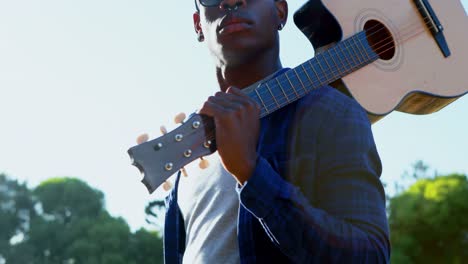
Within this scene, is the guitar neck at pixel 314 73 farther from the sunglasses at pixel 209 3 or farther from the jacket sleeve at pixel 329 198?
the sunglasses at pixel 209 3

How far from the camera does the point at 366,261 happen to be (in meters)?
2.15

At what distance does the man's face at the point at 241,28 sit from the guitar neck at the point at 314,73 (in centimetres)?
17

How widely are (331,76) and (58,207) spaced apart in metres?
29.5

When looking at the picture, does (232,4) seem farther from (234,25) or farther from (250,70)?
(250,70)

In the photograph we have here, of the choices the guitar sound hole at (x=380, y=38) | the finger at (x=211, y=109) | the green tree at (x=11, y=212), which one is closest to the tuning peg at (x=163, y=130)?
the finger at (x=211, y=109)

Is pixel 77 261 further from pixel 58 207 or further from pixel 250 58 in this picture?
pixel 250 58

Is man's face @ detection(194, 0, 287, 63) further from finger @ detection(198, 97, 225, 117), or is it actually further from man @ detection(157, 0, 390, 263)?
finger @ detection(198, 97, 225, 117)

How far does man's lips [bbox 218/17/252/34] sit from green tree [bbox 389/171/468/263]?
24.5 meters

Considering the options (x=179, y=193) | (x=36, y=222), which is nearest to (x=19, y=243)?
(x=36, y=222)

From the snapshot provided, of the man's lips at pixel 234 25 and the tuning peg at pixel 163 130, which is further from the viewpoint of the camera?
the man's lips at pixel 234 25

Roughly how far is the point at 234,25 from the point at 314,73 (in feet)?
1.09

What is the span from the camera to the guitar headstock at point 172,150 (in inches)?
87.9

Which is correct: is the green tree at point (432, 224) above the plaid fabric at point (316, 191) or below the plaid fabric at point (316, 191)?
below

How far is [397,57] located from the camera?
3.21 meters
